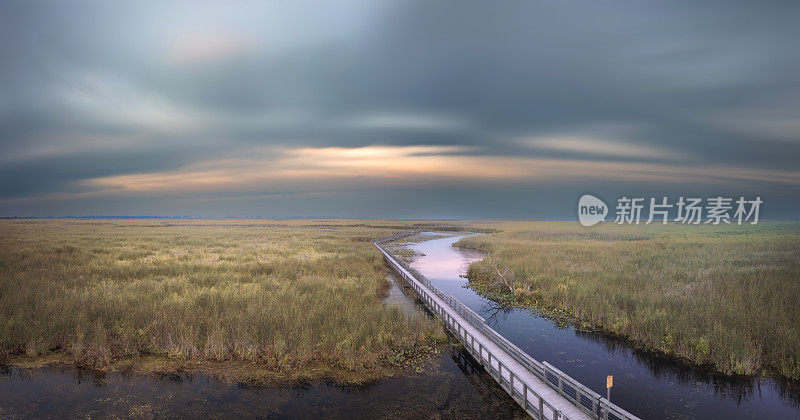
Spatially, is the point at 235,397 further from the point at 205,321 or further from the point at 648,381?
the point at 648,381

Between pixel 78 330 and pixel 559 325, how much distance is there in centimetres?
2231

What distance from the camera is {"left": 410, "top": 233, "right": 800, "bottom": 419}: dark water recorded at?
35.1 feet

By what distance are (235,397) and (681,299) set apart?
22.3 metres

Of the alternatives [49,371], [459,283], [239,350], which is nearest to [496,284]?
[459,283]

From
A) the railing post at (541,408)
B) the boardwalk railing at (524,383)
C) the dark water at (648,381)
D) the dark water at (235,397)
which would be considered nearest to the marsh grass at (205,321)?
the dark water at (235,397)

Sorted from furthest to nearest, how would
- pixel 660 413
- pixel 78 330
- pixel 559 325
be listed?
pixel 559 325, pixel 78 330, pixel 660 413

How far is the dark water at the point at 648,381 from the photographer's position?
1069 centimetres

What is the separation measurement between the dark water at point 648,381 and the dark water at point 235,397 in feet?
13.0

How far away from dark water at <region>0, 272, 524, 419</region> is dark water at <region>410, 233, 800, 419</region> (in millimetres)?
3967

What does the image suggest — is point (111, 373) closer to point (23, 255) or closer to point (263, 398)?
point (263, 398)

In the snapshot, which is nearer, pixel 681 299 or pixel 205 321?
pixel 205 321

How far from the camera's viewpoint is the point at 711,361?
13.4 meters

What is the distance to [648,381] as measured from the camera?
12586mm

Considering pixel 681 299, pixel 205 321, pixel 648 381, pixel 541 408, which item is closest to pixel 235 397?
pixel 205 321
